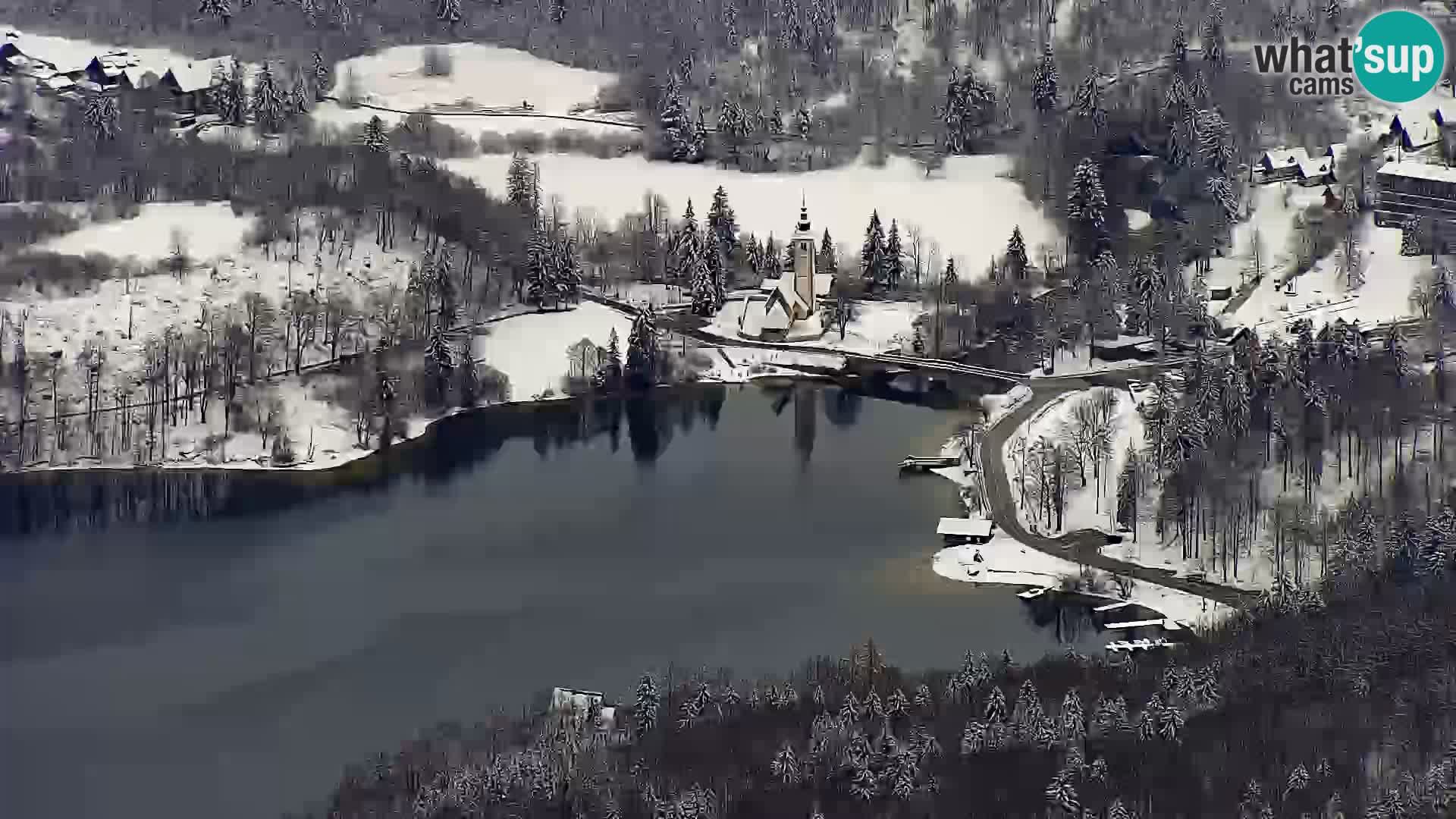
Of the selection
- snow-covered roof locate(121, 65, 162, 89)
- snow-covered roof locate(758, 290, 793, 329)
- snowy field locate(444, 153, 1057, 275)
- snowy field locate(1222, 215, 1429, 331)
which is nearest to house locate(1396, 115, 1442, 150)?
snowy field locate(1222, 215, 1429, 331)

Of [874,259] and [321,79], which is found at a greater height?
[321,79]

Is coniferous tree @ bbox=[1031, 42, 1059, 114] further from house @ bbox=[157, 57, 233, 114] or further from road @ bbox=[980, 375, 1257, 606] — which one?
house @ bbox=[157, 57, 233, 114]

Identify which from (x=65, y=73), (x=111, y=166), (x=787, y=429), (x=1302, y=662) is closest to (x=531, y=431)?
(x=787, y=429)

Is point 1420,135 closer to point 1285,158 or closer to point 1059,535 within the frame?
point 1285,158

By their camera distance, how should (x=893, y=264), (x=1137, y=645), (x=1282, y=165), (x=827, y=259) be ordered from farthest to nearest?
(x=1282, y=165), (x=827, y=259), (x=893, y=264), (x=1137, y=645)

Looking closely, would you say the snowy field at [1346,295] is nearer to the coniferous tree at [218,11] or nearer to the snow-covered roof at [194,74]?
the snow-covered roof at [194,74]

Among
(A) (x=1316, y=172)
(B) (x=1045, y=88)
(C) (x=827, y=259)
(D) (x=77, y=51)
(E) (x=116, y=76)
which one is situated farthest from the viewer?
(D) (x=77, y=51)

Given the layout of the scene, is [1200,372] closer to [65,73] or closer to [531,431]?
[531,431]

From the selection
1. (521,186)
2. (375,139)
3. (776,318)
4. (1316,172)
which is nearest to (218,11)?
(375,139)
